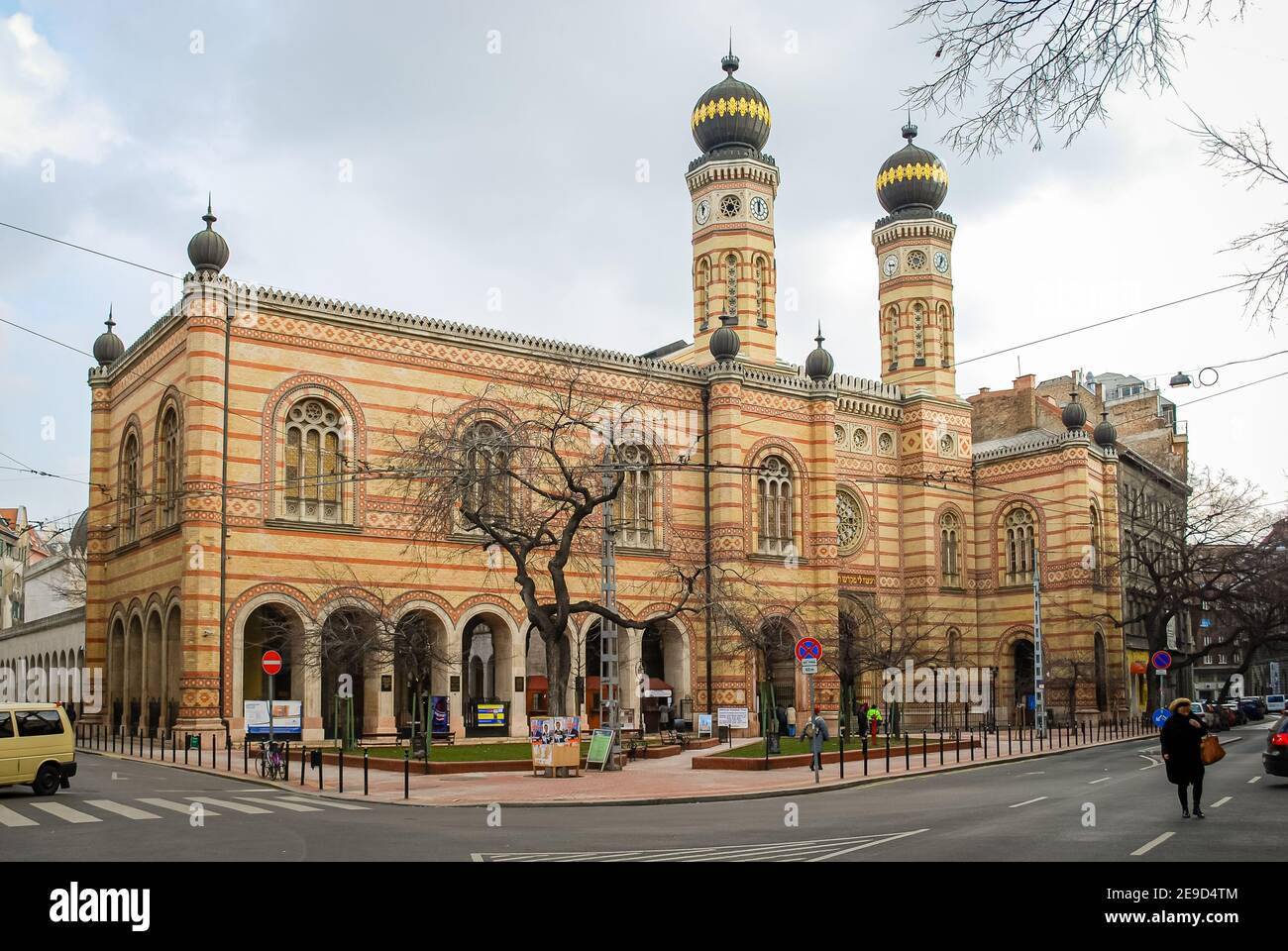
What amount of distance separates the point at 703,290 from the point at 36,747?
108 feet

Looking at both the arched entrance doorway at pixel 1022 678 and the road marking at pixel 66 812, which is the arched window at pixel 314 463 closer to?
the road marking at pixel 66 812

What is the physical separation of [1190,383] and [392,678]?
22.7m

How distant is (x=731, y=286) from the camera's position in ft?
158

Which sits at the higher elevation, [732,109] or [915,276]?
[732,109]

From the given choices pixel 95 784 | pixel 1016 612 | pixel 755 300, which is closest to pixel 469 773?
pixel 95 784

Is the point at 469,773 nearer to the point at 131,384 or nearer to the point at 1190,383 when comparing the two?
the point at 1190,383

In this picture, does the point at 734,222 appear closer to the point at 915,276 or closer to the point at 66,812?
the point at 915,276

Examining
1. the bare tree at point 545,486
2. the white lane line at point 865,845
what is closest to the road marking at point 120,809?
the bare tree at point 545,486

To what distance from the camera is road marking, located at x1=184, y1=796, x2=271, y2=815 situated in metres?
18.1

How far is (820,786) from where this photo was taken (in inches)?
922

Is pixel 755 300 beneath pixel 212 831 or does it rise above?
above

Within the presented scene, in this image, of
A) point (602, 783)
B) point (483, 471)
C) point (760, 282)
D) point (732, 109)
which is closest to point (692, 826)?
point (602, 783)

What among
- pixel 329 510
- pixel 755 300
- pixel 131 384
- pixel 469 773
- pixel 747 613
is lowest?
pixel 469 773

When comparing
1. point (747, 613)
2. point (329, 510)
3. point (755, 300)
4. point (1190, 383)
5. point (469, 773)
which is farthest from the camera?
point (755, 300)
